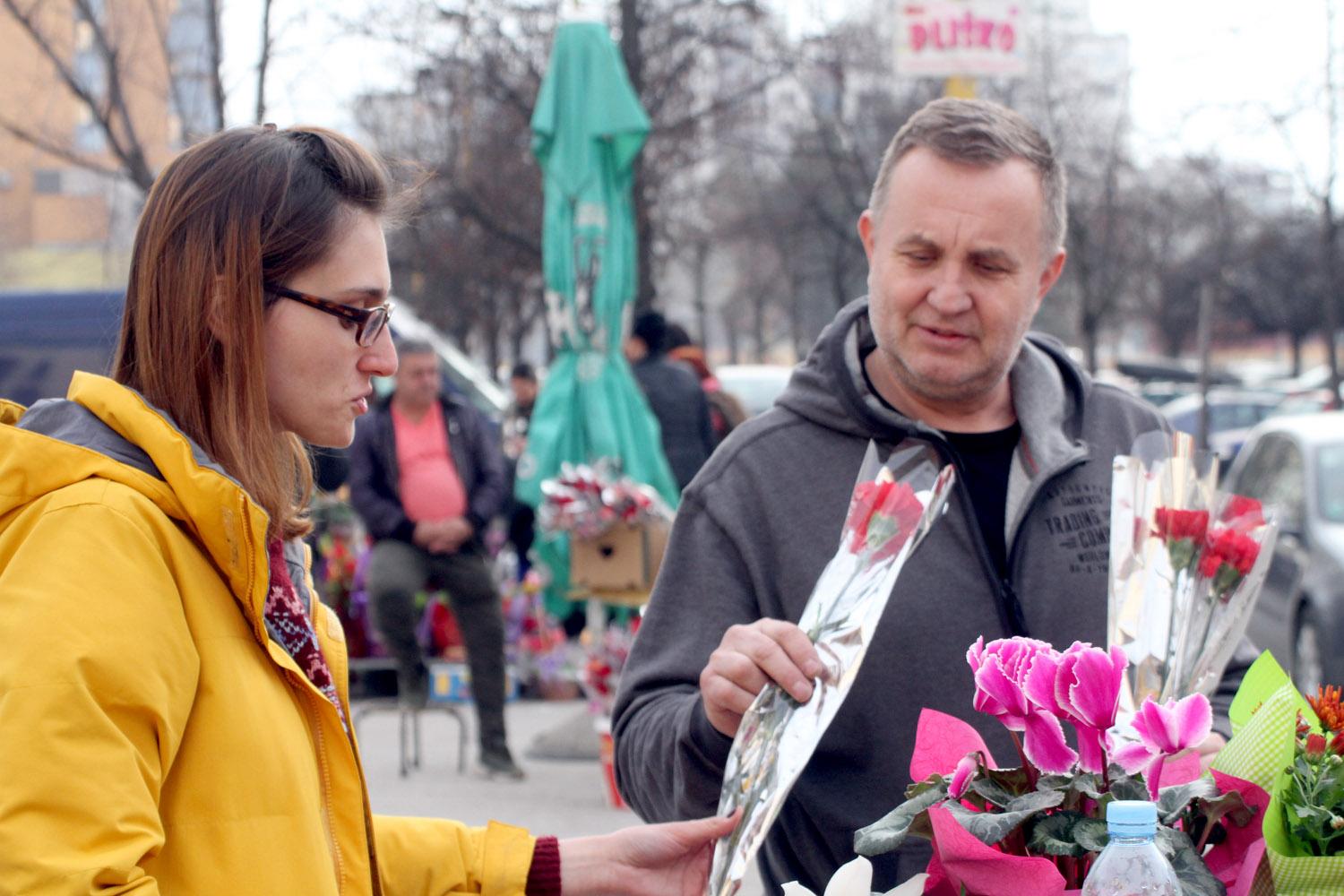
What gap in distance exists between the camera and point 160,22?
10797 mm

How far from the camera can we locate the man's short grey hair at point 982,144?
2584mm

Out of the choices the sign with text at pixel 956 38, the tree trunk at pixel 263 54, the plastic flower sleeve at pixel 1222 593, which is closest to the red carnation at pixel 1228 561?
the plastic flower sleeve at pixel 1222 593

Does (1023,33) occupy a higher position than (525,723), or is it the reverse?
(1023,33)

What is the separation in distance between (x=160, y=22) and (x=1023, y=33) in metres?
5.94

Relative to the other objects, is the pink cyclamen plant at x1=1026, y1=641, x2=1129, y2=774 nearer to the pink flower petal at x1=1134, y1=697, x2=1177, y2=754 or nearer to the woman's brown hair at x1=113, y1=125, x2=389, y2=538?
the pink flower petal at x1=1134, y1=697, x2=1177, y2=754

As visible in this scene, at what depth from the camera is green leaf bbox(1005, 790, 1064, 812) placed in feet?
5.27

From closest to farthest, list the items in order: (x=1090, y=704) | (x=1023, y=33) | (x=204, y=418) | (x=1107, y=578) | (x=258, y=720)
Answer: (x=1090, y=704) < (x=258, y=720) < (x=204, y=418) < (x=1107, y=578) < (x=1023, y=33)

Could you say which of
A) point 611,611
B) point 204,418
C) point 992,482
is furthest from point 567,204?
point 204,418

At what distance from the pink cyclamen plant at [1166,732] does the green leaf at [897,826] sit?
20cm

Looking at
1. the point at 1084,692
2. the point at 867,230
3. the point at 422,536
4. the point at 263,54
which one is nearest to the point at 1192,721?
the point at 1084,692

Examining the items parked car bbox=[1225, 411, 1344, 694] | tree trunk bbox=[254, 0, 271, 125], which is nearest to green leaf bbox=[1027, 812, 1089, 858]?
parked car bbox=[1225, 411, 1344, 694]

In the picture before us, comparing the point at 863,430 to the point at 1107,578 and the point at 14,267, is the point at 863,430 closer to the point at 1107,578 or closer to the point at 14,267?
the point at 1107,578

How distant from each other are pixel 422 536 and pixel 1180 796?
244 inches

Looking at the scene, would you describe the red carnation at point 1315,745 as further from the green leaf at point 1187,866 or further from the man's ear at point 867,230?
the man's ear at point 867,230
